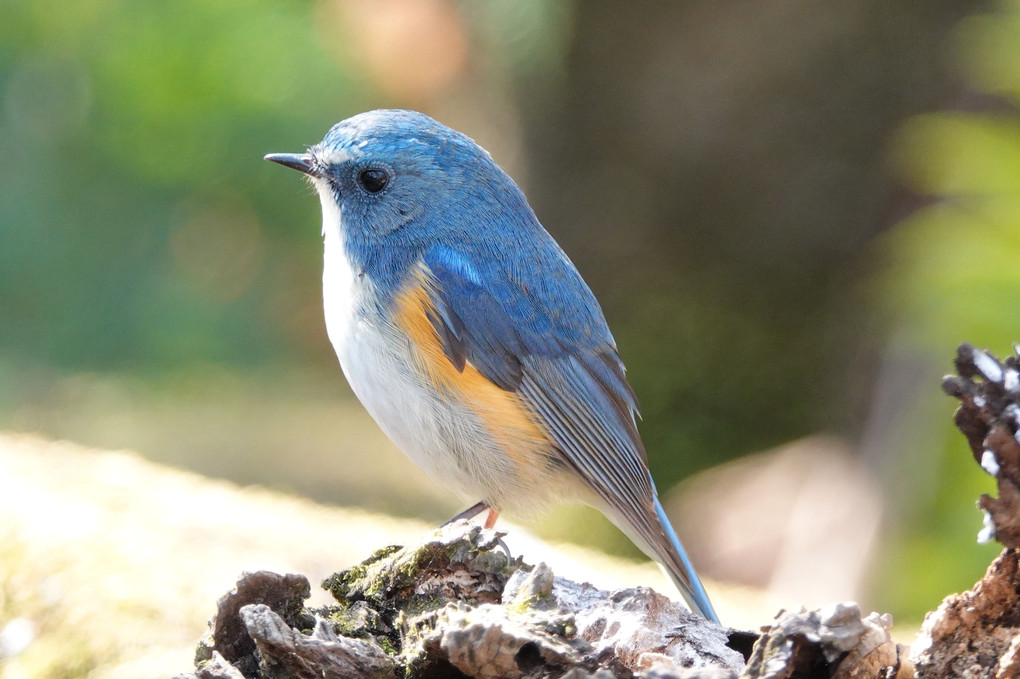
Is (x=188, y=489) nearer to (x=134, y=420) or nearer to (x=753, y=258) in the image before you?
(x=134, y=420)

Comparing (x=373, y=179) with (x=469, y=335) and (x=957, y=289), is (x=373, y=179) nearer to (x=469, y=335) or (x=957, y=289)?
(x=469, y=335)

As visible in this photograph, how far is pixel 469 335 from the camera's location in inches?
94.0

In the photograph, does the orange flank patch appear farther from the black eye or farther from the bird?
the black eye

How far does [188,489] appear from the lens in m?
2.94

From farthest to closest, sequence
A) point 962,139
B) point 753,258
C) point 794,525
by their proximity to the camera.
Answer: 1. point 753,258
2. point 794,525
3. point 962,139

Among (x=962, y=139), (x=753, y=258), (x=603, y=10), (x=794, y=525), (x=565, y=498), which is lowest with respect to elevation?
(x=565, y=498)

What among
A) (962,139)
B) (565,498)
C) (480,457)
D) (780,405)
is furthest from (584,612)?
(780,405)

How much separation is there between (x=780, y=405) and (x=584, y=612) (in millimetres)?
4017

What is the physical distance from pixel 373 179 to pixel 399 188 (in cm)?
7

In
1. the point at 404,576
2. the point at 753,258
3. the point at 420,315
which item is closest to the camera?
the point at 404,576

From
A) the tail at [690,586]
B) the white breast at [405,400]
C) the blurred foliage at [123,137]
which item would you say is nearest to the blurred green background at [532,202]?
the blurred foliage at [123,137]

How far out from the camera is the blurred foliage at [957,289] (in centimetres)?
→ 317

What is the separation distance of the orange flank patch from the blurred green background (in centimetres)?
189

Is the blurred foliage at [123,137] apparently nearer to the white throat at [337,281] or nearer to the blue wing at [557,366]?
the white throat at [337,281]
